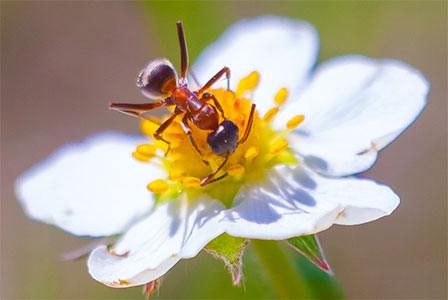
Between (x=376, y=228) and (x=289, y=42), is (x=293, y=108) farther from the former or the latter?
(x=376, y=228)

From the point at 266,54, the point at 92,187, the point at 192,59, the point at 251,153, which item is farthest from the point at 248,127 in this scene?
the point at 192,59

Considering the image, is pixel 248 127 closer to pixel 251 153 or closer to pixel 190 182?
pixel 251 153

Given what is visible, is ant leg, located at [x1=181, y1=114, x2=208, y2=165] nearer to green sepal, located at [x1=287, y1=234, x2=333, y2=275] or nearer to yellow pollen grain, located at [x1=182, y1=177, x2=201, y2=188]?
yellow pollen grain, located at [x1=182, y1=177, x2=201, y2=188]

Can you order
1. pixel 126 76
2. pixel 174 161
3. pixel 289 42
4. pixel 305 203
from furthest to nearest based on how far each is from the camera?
pixel 126 76, pixel 289 42, pixel 174 161, pixel 305 203

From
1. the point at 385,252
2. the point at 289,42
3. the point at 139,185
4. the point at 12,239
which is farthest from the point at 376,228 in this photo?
the point at 12,239

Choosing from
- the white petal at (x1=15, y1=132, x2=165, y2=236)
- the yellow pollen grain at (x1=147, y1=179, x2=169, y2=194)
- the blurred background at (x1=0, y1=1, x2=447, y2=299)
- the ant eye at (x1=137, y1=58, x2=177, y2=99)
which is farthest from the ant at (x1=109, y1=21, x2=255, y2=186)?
the blurred background at (x1=0, y1=1, x2=447, y2=299)

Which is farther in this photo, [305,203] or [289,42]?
[289,42]

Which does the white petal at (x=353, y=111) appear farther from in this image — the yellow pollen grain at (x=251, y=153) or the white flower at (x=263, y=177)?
the yellow pollen grain at (x=251, y=153)
